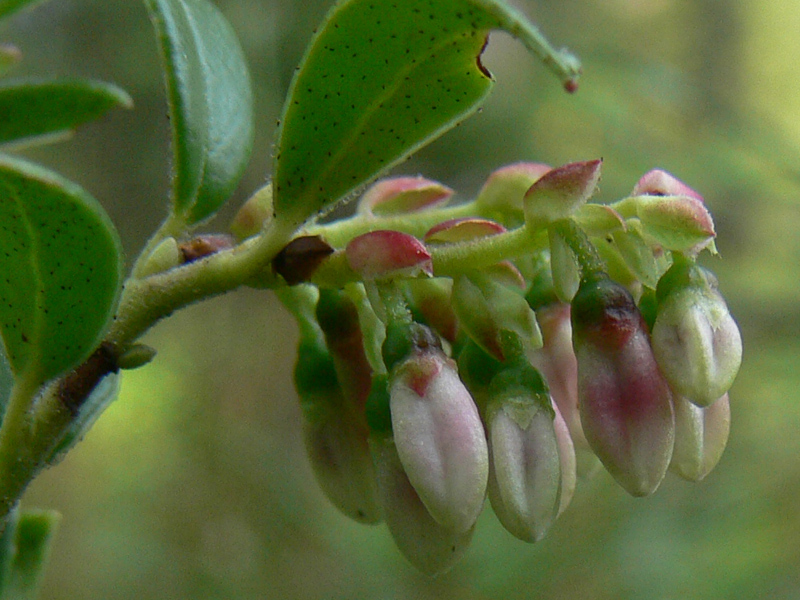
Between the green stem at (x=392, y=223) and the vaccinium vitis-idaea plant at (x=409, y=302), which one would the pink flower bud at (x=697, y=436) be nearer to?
the vaccinium vitis-idaea plant at (x=409, y=302)

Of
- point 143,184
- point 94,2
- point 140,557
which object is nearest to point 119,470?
point 140,557

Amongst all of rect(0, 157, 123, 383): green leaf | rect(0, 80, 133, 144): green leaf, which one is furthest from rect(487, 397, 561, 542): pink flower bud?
rect(0, 80, 133, 144): green leaf

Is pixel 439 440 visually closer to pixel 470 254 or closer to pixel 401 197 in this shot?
pixel 470 254

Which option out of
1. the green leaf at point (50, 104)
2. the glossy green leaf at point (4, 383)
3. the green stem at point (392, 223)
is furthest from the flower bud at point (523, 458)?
the green leaf at point (50, 104)

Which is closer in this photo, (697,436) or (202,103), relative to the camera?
A: (697,436)

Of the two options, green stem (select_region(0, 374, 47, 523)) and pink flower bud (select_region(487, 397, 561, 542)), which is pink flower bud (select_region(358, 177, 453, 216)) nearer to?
pink flower bud (select_region(487, 397, 561, 542))

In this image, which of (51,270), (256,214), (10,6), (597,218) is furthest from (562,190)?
(10,6)
